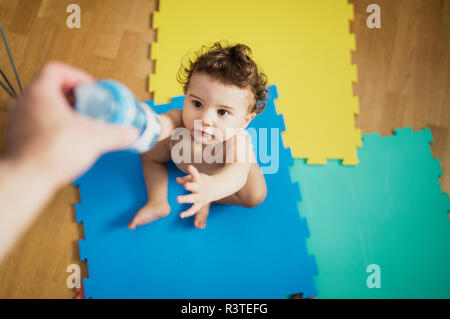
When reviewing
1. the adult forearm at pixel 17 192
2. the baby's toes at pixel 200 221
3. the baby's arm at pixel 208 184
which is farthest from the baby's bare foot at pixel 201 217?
the adult forearm at pixel 17 192

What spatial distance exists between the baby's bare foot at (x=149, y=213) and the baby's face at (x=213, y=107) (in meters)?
0.28

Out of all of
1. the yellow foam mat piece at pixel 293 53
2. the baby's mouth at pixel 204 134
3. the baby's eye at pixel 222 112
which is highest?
the yellow foam mat piece at pixel 293 53

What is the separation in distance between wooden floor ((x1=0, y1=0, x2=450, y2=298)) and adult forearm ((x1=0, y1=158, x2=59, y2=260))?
2.47 ft

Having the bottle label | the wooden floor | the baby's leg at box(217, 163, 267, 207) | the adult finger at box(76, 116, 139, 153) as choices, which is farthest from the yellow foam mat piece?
the adult finger at box(76, 116, 139, 153)

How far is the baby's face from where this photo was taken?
0.67 meters

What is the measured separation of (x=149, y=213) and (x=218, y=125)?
0.38 m

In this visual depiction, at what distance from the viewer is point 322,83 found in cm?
113

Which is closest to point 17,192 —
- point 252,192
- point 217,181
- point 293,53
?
point 217,181

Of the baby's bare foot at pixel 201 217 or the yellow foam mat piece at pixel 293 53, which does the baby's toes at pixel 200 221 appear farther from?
the yellow foam mat piece at pixel 293 53

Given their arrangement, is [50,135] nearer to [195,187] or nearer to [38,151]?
[38,151]

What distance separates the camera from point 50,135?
30 centimetres

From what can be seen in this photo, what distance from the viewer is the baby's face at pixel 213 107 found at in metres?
0.67

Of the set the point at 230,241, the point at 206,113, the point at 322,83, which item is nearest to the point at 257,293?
the point at 230,241
